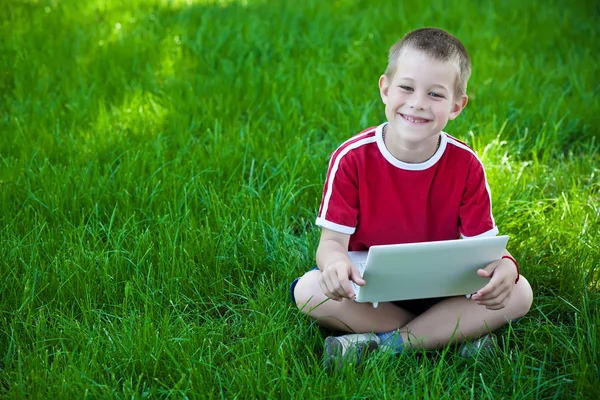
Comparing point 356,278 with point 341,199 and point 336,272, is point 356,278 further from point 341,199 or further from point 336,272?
point 341,199

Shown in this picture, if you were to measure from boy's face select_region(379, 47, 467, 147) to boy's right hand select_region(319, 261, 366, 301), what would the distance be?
42 cm

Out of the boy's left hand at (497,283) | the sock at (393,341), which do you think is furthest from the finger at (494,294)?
the sock at (393,341)

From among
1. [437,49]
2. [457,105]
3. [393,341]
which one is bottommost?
[393,341]

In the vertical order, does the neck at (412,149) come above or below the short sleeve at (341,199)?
above

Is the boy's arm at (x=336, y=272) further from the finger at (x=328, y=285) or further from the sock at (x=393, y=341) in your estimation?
the sock at (x=393, y=341)

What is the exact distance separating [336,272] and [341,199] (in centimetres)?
27

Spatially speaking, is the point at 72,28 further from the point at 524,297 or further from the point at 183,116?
the point at 524,297

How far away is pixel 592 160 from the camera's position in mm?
3230

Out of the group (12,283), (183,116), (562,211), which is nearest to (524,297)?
(562,211)

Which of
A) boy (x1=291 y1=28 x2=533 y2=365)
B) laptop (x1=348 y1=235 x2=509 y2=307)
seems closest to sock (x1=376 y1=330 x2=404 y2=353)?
boy (x1=291 y1=28 x2=533 y2=365)

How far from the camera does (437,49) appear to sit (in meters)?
2.02

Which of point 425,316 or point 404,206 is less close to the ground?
point 404,206

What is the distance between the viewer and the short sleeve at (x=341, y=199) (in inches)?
83.1

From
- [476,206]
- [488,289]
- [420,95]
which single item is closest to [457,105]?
[420,95]
